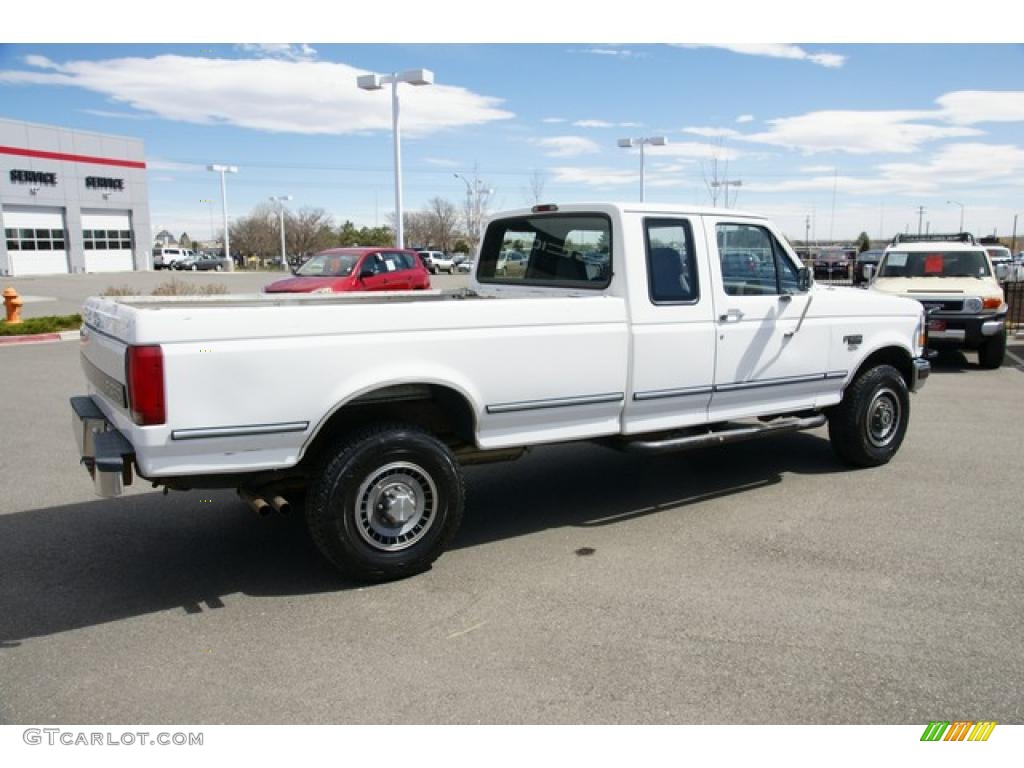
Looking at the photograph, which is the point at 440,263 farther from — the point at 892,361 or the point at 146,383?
the point at 146,383

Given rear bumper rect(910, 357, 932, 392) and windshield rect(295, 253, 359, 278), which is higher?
windshield rect(295, 253, 359, 278)

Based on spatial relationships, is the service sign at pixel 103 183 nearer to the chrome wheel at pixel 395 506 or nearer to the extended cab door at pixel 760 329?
the extended cab door at pixel 760 329

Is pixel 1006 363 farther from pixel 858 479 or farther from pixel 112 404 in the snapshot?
pixel 112 404

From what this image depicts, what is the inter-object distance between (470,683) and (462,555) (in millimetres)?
1546

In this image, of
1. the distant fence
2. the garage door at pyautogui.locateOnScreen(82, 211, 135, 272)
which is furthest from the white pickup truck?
the garage door at pyautogui.locateOnScreen(82, 211, 135, 272)

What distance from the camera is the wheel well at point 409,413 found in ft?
15.3

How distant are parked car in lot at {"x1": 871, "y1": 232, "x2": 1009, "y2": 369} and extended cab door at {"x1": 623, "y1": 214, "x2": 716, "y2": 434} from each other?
8.45 metres

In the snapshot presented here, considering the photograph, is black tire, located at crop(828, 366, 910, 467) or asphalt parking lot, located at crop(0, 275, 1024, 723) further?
black tire, located at crop(828, 366, 910, 467)

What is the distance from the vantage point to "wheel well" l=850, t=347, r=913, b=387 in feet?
22.8

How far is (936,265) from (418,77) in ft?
53.8

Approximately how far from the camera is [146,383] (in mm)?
3844

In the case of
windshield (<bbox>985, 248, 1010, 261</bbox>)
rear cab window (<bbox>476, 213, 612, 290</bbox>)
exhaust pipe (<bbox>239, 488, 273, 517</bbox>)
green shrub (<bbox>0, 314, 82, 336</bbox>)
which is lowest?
green shrub (<bbox>0, 314, 82, 336</bbox>)

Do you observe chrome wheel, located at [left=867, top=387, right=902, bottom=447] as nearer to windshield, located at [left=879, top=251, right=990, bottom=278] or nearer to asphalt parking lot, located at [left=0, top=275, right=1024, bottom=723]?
asphalt parking lot, located at [left=0, top=275, right=1024, bottom=723]
